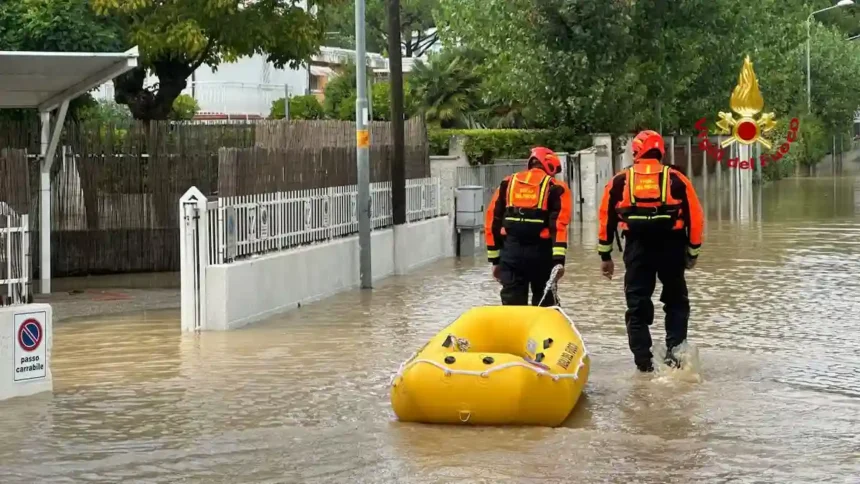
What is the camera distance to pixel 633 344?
1062 cm

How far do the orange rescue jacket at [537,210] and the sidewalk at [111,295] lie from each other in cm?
598

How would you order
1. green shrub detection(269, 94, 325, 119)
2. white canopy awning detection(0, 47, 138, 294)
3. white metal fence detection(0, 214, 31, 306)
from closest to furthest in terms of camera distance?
white metal fence detection(0, 214, 31, 306)
white canopy awning detection(0, 47, 138, 294)
green shrub detection(269, 94, 325, 119)

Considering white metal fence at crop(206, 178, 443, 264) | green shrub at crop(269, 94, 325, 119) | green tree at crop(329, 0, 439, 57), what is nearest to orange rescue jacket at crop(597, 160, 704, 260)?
white metal fence at crop(206, 178, 443, 264)

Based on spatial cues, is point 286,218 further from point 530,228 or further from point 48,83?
point 530,228

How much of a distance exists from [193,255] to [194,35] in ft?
26.8

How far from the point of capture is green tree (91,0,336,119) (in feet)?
69.2

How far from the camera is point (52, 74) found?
1511 cm

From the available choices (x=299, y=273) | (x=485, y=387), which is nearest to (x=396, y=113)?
(x=299, y=273)

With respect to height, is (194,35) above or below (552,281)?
above

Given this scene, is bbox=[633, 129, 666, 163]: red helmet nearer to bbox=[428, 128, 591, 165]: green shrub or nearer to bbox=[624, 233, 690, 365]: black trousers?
bbox=[624, 233, 690, 365]: black trousers

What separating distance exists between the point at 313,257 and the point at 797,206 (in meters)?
22.9

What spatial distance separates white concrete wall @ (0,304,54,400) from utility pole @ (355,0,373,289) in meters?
7.09

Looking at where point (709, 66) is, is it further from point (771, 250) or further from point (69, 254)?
→ point (69, 254)

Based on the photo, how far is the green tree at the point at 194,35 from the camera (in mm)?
21078
